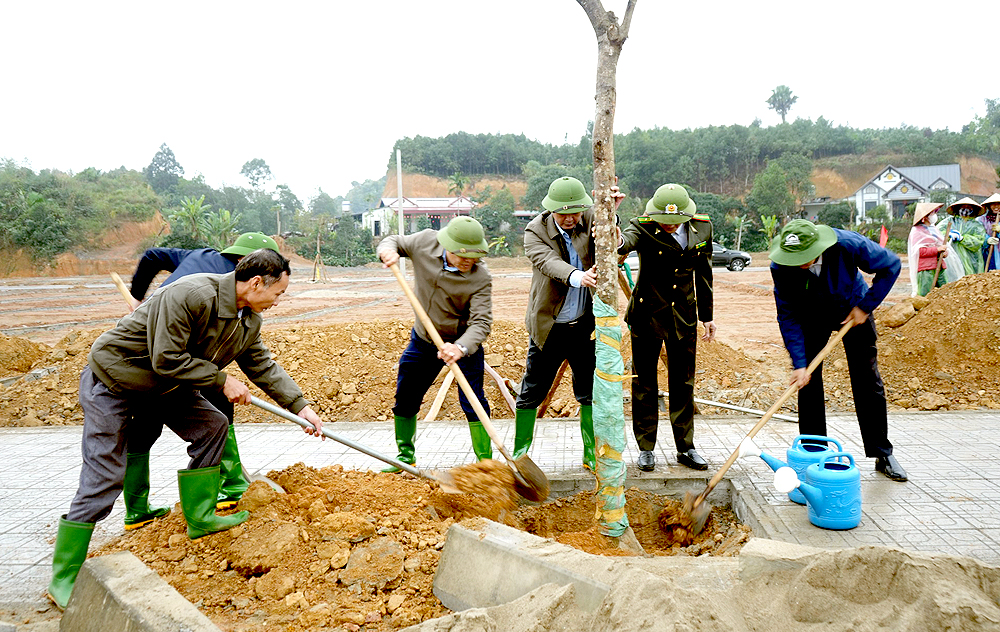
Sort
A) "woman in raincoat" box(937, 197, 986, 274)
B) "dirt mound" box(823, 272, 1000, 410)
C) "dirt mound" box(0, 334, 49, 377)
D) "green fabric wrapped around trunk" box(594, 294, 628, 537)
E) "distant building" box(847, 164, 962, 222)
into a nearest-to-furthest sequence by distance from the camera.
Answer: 1. "green fabric wrapped around trunk" box(594, 294, 628, 537)
2. "dirt mound" box(823, 272, 1000, 410)
3. "dirt mound" box(0, 334, 49, 377)
4. "woman in raincoat" box(937, 197, 986, 274)
5. "distant building" box(847, 164, 962, 222)

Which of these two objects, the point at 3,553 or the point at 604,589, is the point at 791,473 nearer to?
the point at 604,589

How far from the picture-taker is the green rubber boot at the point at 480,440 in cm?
454

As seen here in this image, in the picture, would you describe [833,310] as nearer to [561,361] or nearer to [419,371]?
[561,361]

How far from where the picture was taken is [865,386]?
432 cm

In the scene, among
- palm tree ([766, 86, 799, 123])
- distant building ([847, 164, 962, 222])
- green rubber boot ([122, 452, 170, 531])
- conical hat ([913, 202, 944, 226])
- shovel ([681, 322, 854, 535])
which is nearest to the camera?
green rubber boot ([122, 452, 170, 531])

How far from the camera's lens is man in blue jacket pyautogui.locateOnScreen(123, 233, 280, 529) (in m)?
3.74

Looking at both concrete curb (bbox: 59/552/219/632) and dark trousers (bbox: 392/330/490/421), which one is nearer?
concrete curb (bbox: 59/552/219/632)

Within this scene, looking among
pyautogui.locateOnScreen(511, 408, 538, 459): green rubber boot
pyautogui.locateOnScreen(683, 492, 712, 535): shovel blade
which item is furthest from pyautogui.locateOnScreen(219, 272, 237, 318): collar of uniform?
pyautogui.locateOnScreen(683, 492, 712, 535): shovel blade

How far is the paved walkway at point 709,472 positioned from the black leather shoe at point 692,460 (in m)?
0.06

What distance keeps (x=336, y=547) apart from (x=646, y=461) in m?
2.29

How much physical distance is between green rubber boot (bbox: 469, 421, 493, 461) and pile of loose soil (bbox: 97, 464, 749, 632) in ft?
1.97

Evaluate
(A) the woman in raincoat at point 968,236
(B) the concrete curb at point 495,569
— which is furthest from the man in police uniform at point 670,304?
(A) the woman in raincoat at point 968,236

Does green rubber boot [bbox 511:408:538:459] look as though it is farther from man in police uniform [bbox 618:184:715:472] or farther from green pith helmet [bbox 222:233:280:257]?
green pith helmet [bbox 222:233:280:257]

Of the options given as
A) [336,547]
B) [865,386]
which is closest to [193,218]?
[336,547]
